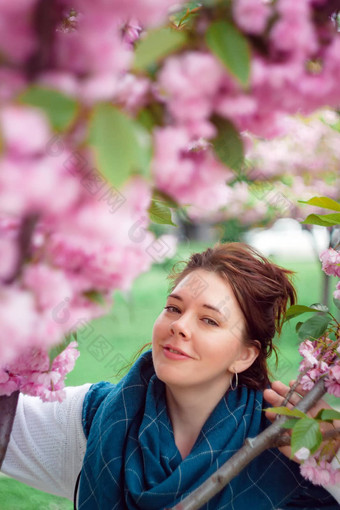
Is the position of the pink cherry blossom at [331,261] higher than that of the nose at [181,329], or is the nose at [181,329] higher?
the pink cherry blossom at [331,261]

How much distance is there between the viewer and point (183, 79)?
330mm

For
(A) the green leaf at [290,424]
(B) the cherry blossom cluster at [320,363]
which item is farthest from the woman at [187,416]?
(A) the green leaf at [290,424]

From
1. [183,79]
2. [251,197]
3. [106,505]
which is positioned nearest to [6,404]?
[106,505]

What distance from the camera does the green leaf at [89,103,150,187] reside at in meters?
0.29

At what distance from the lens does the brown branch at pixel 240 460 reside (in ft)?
2.73

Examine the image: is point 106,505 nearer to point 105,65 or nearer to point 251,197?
point 105,65

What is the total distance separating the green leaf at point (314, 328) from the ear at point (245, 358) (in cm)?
24

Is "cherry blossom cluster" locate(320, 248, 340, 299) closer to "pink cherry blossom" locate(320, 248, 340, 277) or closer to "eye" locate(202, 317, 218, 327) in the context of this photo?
"pink cherry blossom" locate(320, 248, 340, 277)

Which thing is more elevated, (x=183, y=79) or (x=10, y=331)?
(x=183, y=79)

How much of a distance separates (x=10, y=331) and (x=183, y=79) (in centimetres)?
18

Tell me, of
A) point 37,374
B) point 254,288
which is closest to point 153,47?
point 37,374

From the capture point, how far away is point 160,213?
628mm

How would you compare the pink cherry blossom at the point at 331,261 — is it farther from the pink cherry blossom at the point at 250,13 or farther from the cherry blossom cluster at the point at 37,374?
the pink cherry blossom at the point at 250,13

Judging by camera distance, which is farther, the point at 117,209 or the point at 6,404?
the point at 6,404
